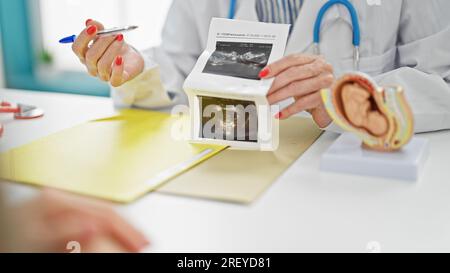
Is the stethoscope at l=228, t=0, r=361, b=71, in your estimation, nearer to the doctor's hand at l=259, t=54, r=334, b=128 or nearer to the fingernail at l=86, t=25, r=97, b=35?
the doctor's hand at l=259, t=54, r=334, b=128

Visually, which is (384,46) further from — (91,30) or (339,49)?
(91,30)

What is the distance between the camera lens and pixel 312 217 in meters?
0.53

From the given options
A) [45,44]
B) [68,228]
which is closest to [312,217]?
[68,228]

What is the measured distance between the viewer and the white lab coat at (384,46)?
0.84 m

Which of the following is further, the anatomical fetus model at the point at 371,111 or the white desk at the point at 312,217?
the anatomical fetus model at the point at 371,111

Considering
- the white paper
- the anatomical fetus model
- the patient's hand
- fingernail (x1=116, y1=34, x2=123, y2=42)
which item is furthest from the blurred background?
the patient's hand

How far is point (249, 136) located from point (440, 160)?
26cm

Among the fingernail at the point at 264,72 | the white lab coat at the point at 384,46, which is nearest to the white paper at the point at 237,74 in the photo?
the fingernail at the point at 264,72

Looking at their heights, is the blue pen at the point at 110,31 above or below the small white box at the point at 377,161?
above

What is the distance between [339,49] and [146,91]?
0.37 m

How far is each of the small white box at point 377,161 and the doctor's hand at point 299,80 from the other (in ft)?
0.31

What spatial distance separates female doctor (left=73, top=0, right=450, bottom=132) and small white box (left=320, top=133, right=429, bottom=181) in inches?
5.1

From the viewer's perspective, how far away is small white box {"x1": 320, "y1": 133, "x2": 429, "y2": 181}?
618 millimetres

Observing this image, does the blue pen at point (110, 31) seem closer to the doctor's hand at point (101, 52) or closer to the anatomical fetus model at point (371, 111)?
the doctor's hand at point (101, 52)
